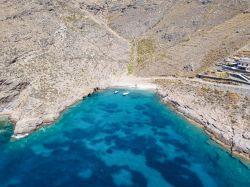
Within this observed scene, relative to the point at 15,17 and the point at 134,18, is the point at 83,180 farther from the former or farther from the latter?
the point at 134,18

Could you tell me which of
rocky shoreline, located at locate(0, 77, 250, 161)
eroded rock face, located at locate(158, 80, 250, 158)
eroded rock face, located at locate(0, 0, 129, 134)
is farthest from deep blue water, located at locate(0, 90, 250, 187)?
eroded rock face, located at locate(0, 0, 129, 134)

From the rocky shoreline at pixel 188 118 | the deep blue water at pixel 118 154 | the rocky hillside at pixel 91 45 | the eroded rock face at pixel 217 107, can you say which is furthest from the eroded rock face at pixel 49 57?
the eroded rock face at pixel 217 107

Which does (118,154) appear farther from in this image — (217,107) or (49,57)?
(49,57)

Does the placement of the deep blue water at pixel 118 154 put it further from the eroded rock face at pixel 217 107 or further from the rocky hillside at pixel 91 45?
the rocky hillside at pixel 91 45

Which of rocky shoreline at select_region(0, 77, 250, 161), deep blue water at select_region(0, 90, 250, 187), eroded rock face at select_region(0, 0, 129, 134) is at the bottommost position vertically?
deep blue water at select_region(0, 90, 250, 187)

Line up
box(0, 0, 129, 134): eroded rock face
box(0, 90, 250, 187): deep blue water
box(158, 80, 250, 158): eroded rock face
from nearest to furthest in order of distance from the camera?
box(0, 90, 250, 187): deep blue water → box(158, 80, 250, 158): eroded rock face → box(0, 0, 129, 134): eroded rock face

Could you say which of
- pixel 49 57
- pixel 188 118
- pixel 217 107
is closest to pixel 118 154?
pixel 188 118

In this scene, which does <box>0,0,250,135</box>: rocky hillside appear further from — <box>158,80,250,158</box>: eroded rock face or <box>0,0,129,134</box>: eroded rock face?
<box>158,80,250,158</box>: eroded rock face

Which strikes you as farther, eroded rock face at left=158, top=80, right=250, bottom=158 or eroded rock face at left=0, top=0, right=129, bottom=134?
eroded rock face at left=0, top=0, right=129, bottom=134
